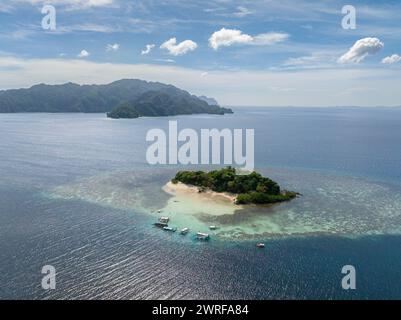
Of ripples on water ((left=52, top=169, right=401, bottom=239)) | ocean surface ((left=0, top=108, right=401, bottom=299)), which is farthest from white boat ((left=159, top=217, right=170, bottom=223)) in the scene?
ocean surface ((left=0, top=108, right=401, bottom=299))

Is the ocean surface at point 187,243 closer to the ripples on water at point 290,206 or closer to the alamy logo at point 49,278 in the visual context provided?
the ripples on water at point 290,206

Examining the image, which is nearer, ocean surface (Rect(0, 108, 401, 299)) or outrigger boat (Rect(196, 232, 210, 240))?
ocean surface (Rect(0, 108, 401, 299))

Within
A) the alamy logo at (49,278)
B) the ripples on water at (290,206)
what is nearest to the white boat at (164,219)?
the ripples on water at (290,206)

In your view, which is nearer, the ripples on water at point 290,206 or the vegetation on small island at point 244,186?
the ripples on water at point 290,206

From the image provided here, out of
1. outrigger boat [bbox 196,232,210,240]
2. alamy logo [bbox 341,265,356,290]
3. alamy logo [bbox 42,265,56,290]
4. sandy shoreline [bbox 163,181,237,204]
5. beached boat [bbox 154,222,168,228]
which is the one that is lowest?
alamy logo [bbox 341,265,356,290]

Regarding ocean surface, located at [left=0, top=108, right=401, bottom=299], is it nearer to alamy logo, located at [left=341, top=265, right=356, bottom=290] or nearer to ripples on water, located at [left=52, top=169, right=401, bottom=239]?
ripples on water, located at [left=52, top=169, right=401, bottom=239]

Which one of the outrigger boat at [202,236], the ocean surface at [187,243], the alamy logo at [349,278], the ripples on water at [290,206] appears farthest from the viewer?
the ripples on water at [290,206]

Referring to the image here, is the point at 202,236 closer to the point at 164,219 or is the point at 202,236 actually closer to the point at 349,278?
the point at 164,219

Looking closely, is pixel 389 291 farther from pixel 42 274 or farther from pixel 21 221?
pixel 21 221
